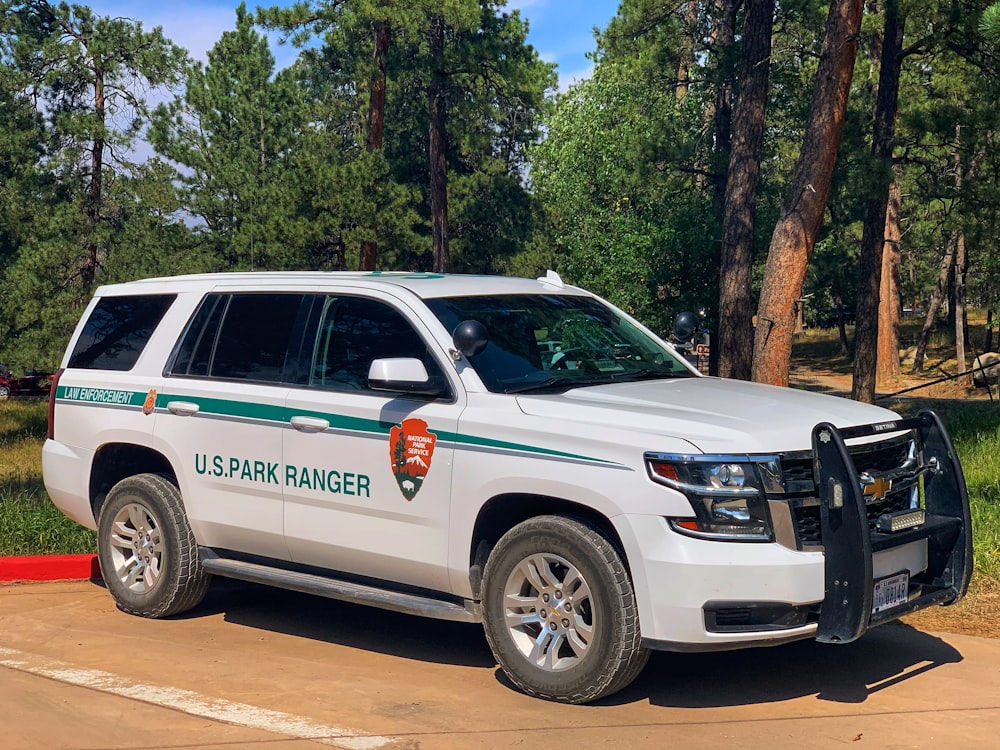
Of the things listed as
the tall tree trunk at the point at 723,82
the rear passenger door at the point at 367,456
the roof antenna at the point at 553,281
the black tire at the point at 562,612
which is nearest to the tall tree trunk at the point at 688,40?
the tall tree trunk at the point at 723,82

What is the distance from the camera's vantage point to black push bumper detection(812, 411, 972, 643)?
17.4ft

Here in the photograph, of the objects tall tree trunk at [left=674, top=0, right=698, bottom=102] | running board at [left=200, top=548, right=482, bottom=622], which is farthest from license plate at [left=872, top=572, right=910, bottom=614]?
tall tree trunk at [left=674, top=0, right=698, bottom=102]

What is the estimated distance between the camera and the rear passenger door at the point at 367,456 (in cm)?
611

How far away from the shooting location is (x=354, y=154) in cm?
3566

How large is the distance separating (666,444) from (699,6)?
27944mm

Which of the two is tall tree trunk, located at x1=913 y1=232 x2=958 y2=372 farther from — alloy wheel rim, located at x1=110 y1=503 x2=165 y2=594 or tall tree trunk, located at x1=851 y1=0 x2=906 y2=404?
alloy wheel rim, located at x1=110 y1=503 x2=165 y2=594

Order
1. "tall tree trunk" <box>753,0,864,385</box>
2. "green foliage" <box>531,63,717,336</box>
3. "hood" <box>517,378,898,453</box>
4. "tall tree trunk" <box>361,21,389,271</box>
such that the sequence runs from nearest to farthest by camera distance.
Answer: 1. "hood" <box>517,378,898,453</box>
2. "tall tree trunk" <box>753,0,864,385</box>
3. "green foliage" <box>531,63,717,336</box>
4. "tall tree trunk" <box>361,21,389,271</box>

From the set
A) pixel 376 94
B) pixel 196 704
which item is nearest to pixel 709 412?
pixel 196 704

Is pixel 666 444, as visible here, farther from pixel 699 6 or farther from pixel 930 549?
pixel 699 6

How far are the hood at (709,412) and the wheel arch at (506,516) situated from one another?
40cm

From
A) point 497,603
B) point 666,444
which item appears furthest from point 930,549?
point 497,603

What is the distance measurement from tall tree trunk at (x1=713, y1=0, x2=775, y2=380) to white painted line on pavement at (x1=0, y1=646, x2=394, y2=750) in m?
15.8

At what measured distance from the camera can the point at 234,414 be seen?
6.95m

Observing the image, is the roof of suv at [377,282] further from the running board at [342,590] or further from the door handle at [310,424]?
the running board at [342,590]
